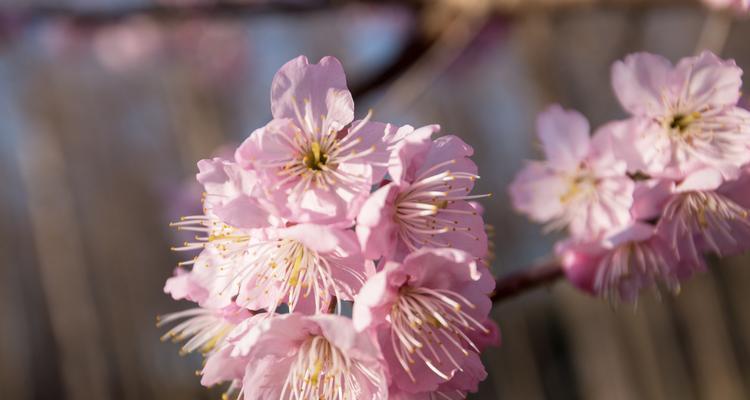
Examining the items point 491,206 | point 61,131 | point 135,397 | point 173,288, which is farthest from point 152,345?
point 173,288

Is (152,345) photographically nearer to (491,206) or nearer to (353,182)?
(491,206)

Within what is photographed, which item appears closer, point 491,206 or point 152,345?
point 152,345

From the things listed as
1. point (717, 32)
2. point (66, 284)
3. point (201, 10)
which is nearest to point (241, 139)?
point (66, 284)

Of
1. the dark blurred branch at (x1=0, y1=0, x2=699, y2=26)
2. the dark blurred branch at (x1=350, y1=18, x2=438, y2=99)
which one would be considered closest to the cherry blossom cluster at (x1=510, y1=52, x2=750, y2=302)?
the dark blurred branch at (x1=0, y1=0, x2=699, y2=26)

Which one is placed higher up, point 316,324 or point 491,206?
point 316,324

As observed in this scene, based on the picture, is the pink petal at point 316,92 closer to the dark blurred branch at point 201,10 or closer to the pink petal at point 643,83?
the pink petal at point 643,83

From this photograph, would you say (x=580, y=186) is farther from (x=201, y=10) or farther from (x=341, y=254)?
(x=201, y=10)

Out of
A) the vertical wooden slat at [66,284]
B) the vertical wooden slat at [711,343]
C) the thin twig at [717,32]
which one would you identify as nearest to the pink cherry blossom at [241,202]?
the thin twig at [717,32]

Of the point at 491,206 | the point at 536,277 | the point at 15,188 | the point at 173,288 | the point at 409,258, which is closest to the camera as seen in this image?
the point at 409,258
